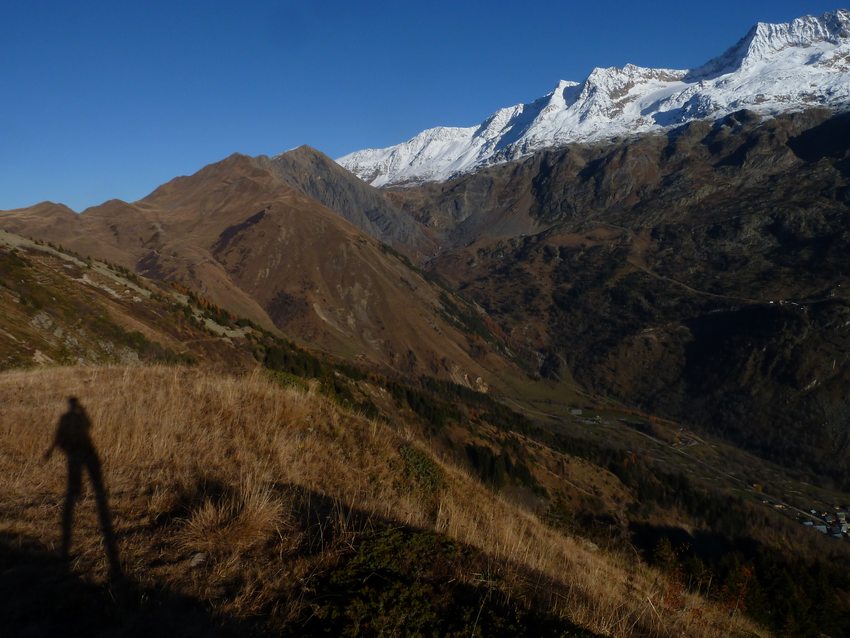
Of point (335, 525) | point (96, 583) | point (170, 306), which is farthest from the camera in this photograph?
point (170, 306)

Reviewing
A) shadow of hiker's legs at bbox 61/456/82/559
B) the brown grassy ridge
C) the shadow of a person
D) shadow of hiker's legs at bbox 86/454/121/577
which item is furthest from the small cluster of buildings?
shadow of hiker's legs at bbox 61/456/82/559

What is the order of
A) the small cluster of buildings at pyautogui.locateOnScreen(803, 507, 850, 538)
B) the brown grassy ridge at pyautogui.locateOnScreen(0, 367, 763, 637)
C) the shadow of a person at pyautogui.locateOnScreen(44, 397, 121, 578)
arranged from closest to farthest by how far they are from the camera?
the brown grassy ridge at pyautogui.locateOnScreen(0, 367, 763, 637), the shadow of a person at pyautogui.locateOnScreen(44, 397, 121, 578), the small cluster of buildings at pyautogui.locateOnScreen(803, 507, 850, 538)

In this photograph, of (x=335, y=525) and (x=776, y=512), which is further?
(x=776, y=512)

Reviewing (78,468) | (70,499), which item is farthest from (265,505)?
(78,468)

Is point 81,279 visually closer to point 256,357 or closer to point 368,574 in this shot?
point 256,357

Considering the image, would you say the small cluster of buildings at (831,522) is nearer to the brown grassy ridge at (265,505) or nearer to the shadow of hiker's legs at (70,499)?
the brown grassy ridge at (265,505)

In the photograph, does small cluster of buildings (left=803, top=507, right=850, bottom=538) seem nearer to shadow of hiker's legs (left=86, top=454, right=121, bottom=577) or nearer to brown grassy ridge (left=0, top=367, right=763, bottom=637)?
brown grassy ridge (left=0, top=367, right=763, bottom=637)

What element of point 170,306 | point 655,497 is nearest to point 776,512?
point 655,497
